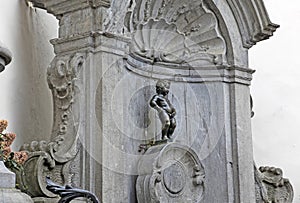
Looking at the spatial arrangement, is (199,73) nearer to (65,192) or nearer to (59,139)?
(59,139)

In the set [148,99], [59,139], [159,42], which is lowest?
[59,139]

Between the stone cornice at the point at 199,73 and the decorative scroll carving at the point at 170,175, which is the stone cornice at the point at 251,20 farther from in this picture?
the decorative scroll carving at the point at 170,175

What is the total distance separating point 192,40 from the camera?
701cm

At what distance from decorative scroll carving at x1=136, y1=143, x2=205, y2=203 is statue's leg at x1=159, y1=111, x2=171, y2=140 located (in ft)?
0.56

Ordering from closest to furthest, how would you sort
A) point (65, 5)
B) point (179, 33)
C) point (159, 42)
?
point (65, 5) < point (159, 42) < point (179, 33)

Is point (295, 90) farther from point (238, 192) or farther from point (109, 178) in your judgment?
point (109, 178)

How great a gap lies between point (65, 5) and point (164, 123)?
120 centimetres

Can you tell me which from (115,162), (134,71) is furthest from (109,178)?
(134,71)

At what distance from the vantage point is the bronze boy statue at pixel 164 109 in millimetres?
6332

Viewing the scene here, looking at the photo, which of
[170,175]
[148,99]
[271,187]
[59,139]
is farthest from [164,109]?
[271,187]

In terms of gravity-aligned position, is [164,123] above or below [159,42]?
below

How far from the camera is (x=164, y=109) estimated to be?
637 centimetres

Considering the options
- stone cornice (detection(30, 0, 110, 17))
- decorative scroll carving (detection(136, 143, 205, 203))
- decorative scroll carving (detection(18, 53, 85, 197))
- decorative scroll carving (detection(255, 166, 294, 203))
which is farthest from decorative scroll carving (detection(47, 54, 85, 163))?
decorative scroll carving (detection(255, 166, 294, 203))

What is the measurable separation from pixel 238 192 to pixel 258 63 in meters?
2.09
